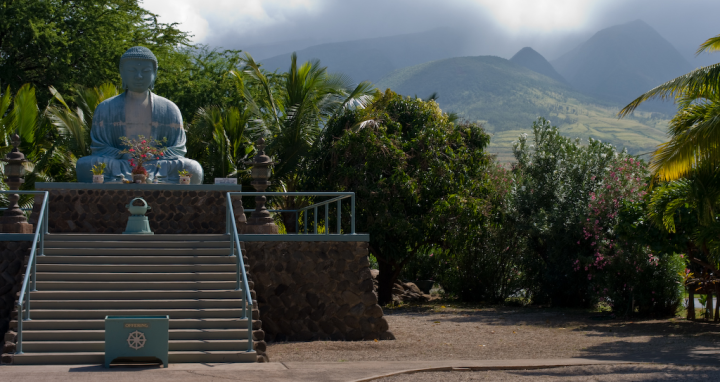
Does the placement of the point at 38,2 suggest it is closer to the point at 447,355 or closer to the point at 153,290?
the point at 153,290

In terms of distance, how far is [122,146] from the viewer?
1552 cm

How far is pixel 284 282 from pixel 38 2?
1769cm

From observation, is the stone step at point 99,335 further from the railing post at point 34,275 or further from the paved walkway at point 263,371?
the railing post at point 34,275

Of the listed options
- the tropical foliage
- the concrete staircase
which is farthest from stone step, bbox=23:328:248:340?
the tropical foliage

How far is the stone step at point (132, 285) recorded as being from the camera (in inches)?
410

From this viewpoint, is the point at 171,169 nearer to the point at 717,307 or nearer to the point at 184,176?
the point at 184,176

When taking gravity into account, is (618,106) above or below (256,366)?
above

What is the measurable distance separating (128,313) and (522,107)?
160103mm

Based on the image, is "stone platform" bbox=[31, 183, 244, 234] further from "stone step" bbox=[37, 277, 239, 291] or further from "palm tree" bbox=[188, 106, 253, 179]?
"palm tree" bbox=[188, 106, 253, 179]

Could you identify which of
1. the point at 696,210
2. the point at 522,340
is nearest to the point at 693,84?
the point at 696,210

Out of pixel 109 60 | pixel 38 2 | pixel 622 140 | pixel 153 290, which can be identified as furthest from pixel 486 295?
pixel 622 140

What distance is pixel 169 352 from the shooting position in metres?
9.20

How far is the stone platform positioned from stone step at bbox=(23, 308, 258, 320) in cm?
312

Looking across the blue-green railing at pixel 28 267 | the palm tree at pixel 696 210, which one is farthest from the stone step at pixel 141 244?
the palm tree at pixel 696 210
